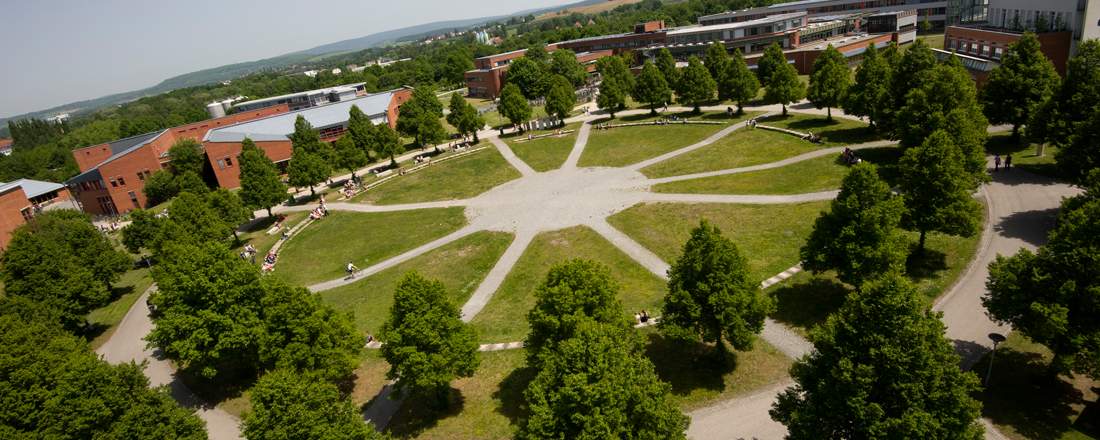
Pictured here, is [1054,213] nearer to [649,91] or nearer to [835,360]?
[835,360]

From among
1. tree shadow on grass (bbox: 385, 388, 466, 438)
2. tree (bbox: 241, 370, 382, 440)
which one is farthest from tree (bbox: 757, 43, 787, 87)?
tree (bbox: 241, 370, 382, 440)

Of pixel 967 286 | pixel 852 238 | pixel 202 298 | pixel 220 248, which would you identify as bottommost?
pixel 967 286

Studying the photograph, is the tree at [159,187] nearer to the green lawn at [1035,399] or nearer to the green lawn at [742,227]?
the green lawn at [742,227]

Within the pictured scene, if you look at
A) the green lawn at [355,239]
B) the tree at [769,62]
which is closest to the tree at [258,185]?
the green lawn at [355,239]

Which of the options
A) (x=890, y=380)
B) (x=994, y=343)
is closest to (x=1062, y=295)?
(x=994, y=343)

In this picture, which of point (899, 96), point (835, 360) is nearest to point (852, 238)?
point (835, 360)

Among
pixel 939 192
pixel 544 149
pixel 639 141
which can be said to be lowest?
pixel 639 141

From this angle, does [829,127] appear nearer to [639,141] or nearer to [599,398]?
[639,141]
